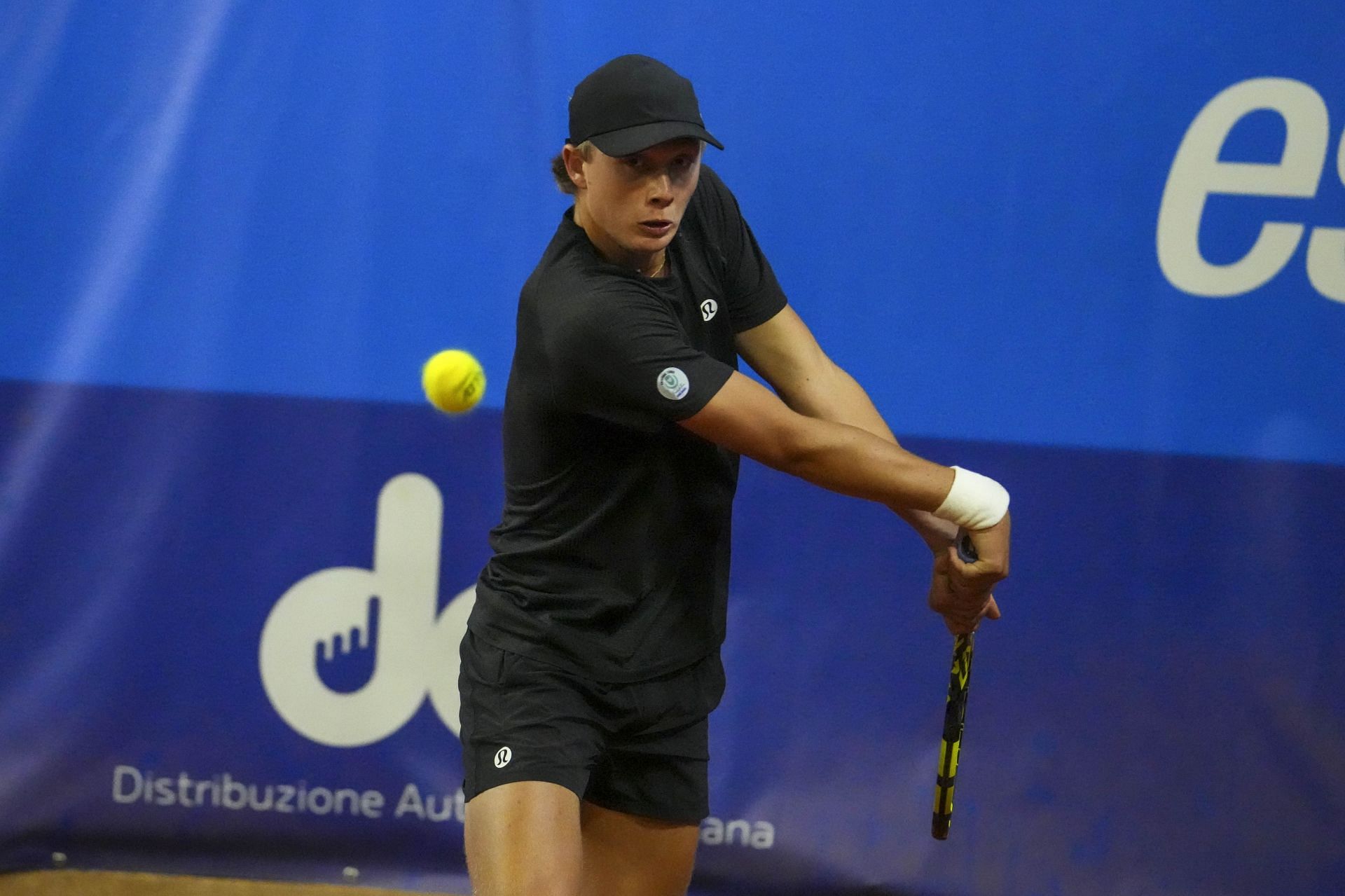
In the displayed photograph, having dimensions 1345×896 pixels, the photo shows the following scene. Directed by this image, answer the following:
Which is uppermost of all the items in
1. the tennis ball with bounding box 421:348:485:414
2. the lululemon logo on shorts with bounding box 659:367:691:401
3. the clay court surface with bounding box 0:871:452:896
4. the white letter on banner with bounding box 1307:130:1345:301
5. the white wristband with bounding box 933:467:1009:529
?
the white letter on banner with bounding box 1307:130:1345:301

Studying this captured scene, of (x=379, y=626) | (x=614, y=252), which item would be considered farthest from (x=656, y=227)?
(x=379, y=626)

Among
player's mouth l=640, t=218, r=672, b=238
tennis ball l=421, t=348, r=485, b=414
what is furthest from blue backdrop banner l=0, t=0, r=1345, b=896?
player's mouth l=640, t=218, r=672, b=238

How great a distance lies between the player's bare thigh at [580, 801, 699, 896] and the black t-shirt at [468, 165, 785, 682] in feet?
0.92

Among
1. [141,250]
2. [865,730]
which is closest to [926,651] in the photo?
[865,730]

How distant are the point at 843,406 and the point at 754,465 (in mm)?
939

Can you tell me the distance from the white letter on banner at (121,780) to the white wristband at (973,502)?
87.0 inches

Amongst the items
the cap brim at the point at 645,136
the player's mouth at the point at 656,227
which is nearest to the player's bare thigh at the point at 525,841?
the player's mouth at the point at 656,227

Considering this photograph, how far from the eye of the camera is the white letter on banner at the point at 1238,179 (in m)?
3.12

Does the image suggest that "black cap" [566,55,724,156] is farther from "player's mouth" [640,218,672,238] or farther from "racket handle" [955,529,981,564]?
"racket handle" [955,529,981,564]

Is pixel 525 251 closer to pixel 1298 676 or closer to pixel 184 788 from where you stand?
pixel 184 788

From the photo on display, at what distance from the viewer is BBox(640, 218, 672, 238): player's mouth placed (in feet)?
6.64

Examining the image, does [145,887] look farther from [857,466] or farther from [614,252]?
[857,466]

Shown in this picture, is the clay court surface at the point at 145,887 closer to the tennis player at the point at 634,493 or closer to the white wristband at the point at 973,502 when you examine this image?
the tennis player at the point at 634,493

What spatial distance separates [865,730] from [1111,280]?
116cm
